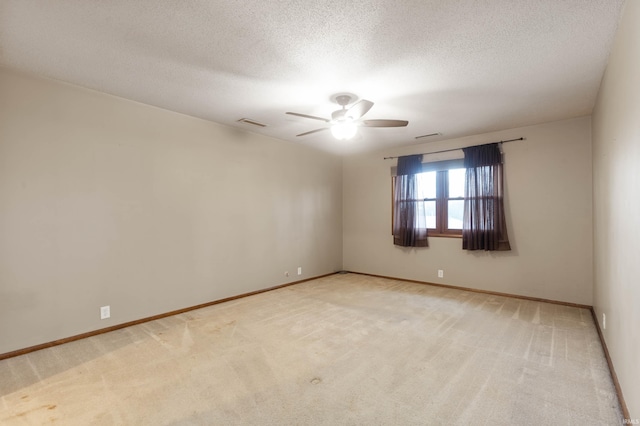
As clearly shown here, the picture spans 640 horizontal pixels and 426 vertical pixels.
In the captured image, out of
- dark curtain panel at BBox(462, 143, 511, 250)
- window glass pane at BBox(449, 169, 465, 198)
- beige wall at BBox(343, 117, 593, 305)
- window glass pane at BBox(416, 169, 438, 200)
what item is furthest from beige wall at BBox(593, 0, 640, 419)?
window glass pane at BBox(416, 169, 438, 200)

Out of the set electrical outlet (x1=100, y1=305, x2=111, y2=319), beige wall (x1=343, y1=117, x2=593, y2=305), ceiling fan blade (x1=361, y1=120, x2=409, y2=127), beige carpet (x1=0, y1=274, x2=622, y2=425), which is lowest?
beige carpet (x1=0, y1=274, x2=622, y2=425)

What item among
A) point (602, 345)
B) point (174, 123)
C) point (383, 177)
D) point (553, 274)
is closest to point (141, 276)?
point (174, 123)

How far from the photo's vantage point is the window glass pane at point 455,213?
198 inches

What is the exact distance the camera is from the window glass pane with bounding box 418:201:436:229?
17.5ft

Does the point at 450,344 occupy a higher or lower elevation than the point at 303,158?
lower

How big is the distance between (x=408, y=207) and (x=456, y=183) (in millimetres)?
887

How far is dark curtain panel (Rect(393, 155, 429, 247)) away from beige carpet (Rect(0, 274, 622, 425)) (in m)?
1.78

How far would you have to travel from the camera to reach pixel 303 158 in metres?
5.68

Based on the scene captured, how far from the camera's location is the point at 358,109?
307cm

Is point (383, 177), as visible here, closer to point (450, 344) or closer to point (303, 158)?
point (303, 158)

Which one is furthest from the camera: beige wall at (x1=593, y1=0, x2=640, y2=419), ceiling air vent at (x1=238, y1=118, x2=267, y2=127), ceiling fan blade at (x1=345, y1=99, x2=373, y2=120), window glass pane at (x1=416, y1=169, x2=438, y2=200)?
window glass pane at (x1=416, y1=169, x2=438, y2=200)

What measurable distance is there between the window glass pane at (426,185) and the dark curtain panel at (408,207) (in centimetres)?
8

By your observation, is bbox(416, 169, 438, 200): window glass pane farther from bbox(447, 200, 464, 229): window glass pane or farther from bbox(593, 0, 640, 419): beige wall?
bbox(593, 0, 640, 419): beige wall

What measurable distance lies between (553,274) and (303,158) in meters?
4.31
